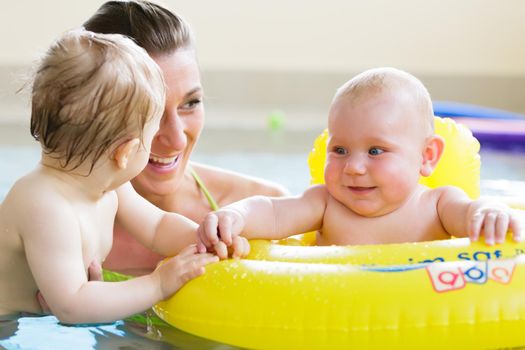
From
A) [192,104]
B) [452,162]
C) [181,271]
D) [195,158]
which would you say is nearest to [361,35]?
[195,158]

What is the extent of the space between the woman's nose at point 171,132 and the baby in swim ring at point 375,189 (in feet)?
1.18

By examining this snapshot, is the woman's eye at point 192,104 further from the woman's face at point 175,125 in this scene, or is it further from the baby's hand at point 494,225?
the baby's hand at point 494,225

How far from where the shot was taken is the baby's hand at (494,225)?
1909 mm

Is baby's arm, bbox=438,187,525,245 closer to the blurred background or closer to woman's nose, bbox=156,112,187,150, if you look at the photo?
woman's nose, bbox=156,112,187,150

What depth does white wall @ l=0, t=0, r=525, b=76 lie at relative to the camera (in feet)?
21.8

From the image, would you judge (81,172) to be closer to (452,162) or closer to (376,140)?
(376,140)

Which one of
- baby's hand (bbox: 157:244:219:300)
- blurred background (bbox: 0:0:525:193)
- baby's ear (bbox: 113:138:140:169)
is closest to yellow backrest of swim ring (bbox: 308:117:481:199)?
baby's hand (bbox: 157:244:219:300)

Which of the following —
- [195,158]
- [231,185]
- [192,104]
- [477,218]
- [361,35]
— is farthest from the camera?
[361,35]

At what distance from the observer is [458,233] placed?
6.88 ft

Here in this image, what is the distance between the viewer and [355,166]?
2.06 metres

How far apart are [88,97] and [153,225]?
1.57ft

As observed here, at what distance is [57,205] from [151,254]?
851 mm

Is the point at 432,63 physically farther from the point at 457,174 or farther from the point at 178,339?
the point at 178,339

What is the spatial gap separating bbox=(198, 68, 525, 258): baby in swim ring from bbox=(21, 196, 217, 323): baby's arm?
0.91 feet
